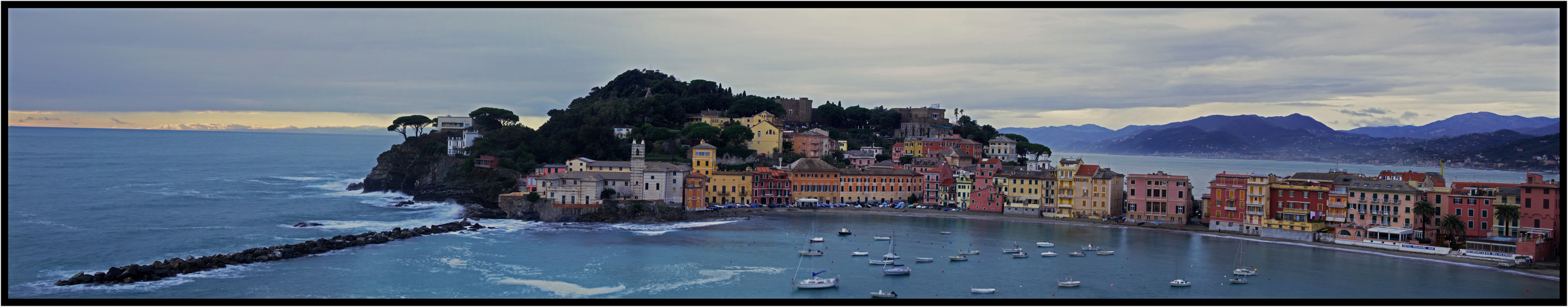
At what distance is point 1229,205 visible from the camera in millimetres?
36812

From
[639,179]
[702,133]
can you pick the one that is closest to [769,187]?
[702,133]

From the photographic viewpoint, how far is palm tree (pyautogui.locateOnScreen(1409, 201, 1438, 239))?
30.7m

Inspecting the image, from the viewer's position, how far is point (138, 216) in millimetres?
34500

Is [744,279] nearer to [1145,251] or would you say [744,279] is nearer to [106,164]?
[1145,251]

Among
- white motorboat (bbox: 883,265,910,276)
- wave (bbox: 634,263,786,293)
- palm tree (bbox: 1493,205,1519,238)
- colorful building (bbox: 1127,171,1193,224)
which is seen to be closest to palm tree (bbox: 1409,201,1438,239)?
palm tree (bbox: 1493,205,1519,238)

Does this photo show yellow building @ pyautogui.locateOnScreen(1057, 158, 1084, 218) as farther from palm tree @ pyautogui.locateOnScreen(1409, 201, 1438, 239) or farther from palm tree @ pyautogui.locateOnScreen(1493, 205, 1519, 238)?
palm tree @ pyautogui.locateOnScreen(1493, 205, 1519, 238)

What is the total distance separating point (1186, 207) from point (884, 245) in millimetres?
16038

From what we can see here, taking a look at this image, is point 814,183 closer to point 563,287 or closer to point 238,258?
point 563,287

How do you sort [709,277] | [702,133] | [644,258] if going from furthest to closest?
1. [702,133]
2. [644,258]
3. [709,277]

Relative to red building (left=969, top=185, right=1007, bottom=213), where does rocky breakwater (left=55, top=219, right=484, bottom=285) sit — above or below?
below

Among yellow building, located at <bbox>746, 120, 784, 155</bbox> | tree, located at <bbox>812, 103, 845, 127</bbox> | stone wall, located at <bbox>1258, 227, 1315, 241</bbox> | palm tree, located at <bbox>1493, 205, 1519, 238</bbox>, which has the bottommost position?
stone wall, located at <bbox>1258, 227, 1315, 241</bbox>

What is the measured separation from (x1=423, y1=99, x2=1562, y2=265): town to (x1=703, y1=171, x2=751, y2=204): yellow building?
55mm

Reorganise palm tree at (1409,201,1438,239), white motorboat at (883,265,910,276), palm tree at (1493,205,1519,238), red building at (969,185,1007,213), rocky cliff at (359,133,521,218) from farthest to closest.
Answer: red building at (969,185,1007,213) < rocky cliff at (359,133,521,218) < palm tree at (1409,201,1438,239) < palm tree at (1493,205,1519,238) < white motorboat at (883,265,910,276)

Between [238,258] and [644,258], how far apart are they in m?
11.2
